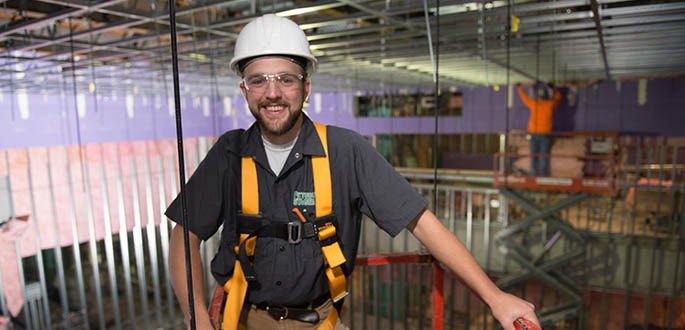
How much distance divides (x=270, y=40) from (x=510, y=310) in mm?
1181

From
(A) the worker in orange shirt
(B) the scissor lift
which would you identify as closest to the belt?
(B) the scissor lift

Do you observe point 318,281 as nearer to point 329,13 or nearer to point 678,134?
point 329,13

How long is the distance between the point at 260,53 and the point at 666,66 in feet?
32.4

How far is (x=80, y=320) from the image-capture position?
6832 mm

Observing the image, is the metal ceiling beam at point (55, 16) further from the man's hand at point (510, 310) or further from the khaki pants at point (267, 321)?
the man's hand at point (510, 310)

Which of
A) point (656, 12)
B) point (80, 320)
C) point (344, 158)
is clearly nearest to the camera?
point (344, 158)

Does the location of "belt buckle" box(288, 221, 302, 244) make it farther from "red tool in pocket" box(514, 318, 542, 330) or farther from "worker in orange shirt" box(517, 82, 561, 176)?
"worker in orange shirt" box(517, 82, 561, 176)

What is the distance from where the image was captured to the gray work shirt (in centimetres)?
144

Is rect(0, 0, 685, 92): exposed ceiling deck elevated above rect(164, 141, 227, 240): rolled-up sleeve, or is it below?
above

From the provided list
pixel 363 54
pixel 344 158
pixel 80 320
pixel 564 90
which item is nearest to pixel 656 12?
pixel 363 54

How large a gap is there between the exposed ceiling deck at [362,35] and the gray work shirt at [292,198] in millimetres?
1768

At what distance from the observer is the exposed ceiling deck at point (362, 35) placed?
13.7 feet

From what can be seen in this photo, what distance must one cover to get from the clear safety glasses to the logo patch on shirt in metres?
0.39

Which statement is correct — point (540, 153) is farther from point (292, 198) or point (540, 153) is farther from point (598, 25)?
point (292, 198)
